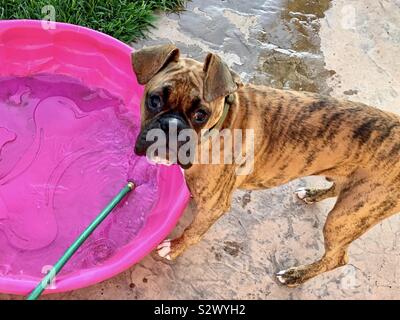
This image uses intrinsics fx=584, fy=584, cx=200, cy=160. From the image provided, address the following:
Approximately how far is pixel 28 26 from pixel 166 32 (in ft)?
4.41

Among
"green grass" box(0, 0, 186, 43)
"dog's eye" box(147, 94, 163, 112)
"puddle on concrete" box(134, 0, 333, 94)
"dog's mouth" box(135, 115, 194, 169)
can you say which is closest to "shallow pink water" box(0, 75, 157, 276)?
"green grass" box(0, 0, 186, 43)

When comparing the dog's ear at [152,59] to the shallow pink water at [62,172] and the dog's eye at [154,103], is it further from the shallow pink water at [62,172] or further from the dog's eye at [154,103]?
the shallow pink water at [62,172]

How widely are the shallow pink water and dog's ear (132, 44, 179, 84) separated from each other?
4.02 feet

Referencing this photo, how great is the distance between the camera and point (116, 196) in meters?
3.98

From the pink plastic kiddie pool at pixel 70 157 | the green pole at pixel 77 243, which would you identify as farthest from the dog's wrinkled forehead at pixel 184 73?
the green pole at pixel 77 243

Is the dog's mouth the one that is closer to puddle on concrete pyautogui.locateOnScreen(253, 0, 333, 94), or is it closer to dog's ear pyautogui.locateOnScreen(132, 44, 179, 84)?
dog's ear pyautogui.locateOnScreen(132, 44, 179, 84)

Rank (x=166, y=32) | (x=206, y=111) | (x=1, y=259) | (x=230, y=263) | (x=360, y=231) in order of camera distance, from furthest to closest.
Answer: (x=166, y=32)
(x=230, y=263)
(x=1, y=259)
(x=360, y=231)
(x=206, y=111)

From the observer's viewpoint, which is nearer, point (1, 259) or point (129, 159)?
point (1, 259)

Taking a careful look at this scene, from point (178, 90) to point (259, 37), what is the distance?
2.54 m

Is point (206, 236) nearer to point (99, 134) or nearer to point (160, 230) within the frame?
point (160, 230)

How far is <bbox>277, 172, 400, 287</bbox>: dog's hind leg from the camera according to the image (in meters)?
3.33

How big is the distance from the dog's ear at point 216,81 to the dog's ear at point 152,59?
251 millimetres

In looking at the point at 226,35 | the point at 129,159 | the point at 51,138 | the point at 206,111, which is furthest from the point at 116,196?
the point at 226,35

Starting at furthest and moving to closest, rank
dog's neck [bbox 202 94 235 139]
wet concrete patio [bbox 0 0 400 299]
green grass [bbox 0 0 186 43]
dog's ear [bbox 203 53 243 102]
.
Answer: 1. green grass [bbox 0 0 186 43]
2. wet concrete patio [bbox 0 0 400 299]
3. dog's neck [bbox 202 94 235 139]
4. dog's ear [bbox 203 53 243 102]
